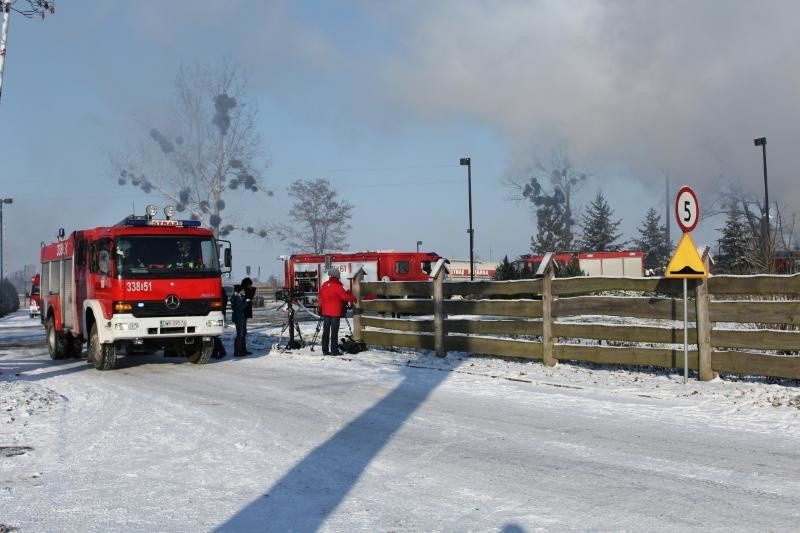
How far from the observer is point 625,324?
39.8 ft

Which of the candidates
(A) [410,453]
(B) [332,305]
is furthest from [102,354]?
(A) [410,453]

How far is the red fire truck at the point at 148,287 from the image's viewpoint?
47.6 ft

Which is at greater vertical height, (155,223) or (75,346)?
(155,223)

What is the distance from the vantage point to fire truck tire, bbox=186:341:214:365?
15.8 m

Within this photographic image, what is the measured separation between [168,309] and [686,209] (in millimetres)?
9263

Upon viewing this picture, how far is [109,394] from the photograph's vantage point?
11.8 m

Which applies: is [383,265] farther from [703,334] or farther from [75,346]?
[703,334]

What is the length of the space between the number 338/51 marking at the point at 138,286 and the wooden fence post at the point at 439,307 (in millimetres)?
5259

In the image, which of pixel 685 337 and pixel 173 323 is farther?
pixel 173 323

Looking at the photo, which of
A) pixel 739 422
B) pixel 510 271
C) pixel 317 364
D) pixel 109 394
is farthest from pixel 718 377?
pixel 510 271

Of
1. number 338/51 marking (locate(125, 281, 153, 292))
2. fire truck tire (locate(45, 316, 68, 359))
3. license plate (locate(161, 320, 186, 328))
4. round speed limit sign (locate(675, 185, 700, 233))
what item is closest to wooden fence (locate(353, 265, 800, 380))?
round speed limit sign (locate(675, 185, 700, 233))

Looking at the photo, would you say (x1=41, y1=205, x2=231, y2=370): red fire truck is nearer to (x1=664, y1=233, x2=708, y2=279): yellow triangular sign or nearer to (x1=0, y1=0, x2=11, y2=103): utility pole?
(x1=0, y1=0, x2=11, y2=103): utility pole

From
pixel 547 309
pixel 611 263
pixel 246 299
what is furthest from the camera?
pixel 611 263

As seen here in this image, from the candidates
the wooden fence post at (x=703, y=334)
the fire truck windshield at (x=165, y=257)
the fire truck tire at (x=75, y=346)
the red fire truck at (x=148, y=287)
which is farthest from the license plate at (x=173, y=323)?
the wooden fence post at (x=703, y=334)
